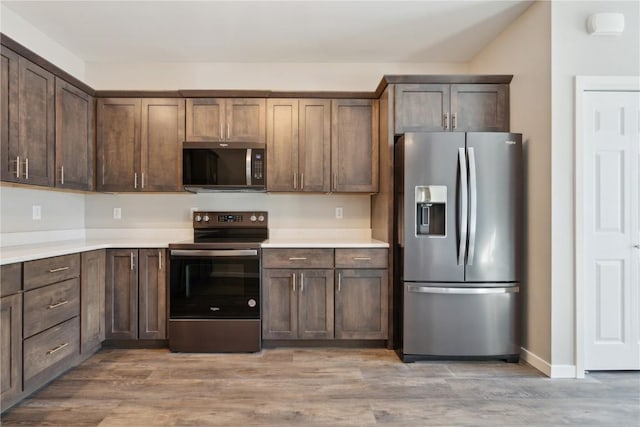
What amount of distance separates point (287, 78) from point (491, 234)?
2468mm

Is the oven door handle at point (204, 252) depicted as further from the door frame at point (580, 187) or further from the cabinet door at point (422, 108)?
the door frame at point (580, 187)

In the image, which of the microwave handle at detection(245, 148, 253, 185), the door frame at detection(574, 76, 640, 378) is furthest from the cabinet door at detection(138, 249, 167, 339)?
the door frame at detection(574, 76, 640, 378)

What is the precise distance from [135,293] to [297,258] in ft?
4.63

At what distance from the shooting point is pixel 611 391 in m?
2.43

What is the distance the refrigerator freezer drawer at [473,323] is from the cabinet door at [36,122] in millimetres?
2987

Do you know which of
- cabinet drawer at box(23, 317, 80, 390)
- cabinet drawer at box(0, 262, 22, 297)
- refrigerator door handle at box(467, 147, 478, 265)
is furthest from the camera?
refrigerator door handle at box(467, 147, 478, 265)

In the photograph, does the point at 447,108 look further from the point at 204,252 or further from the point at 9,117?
the point at 9,117

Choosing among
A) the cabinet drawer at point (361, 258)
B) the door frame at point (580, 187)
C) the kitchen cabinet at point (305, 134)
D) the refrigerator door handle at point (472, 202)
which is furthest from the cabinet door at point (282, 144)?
the door frame at point (580, 187)

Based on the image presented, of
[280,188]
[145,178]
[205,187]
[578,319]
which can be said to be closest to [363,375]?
[578,319]

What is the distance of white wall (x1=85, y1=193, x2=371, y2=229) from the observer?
381cm

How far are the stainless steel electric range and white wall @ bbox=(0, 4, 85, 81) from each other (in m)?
2.03

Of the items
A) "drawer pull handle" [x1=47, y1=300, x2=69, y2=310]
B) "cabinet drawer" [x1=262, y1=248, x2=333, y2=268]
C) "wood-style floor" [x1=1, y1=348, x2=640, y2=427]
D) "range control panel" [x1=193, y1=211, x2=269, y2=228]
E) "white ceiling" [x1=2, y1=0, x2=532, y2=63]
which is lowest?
"wood-style floor" [x1=1, y1=348, x2=640, y2=427]

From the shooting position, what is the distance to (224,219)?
3746 mm

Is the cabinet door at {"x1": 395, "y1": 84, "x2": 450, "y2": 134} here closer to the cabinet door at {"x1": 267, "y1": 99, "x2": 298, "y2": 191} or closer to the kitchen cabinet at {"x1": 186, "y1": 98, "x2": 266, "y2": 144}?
the cabinet door at {"x1": 267, "y1": 99, "x2": 298, "y2": 191}
